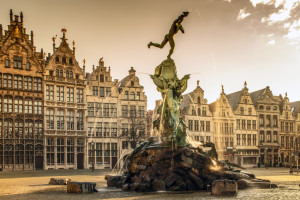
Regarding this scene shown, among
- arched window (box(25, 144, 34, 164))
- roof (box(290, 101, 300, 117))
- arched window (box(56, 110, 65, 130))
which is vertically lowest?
arched window (box(25, 144, 34, 164))

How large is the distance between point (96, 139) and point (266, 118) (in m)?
34.1

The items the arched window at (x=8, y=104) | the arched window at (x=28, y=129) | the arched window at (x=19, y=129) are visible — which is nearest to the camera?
the arched window at (x=8, y=104)

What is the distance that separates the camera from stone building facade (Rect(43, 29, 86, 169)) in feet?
170

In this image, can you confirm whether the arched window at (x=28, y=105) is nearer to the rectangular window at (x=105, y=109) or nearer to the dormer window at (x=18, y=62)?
the dormer window at (x=18, y=62)

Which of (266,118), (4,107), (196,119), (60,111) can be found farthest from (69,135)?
(266,118)

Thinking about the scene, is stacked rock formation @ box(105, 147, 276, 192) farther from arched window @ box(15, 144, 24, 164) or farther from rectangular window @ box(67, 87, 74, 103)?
rectangular window @ box(67, 87, 74, 103)

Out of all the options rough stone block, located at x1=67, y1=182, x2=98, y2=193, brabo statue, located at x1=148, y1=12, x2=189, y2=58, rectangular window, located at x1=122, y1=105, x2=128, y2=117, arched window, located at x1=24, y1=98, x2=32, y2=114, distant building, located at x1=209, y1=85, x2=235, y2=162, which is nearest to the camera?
rough stone block, located at x1=67, y1=182, x2=98, y2=193

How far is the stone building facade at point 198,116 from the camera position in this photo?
64562mm

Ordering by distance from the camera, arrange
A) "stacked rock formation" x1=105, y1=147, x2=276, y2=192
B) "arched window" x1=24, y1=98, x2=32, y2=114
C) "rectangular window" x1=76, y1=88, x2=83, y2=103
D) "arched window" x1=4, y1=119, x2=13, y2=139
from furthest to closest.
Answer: "rectangular window" x1=76, y1=88, x2=83, y2=103 → "arched window" x1=24, y1=98, x2=32, y2=114 → "arched window" x1=4, y1=119, x2=13, y2=139 → "stacked rock formation" x1=105, y1=147, x2=276, y2=192

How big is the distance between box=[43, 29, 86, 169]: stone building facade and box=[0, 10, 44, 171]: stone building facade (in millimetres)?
1212

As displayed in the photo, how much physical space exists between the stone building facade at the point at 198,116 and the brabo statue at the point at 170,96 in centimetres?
3951

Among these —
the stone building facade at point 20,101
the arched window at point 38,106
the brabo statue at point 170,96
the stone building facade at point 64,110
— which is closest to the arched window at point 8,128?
the stone building facade at point 20,101

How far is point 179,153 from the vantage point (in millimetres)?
21141

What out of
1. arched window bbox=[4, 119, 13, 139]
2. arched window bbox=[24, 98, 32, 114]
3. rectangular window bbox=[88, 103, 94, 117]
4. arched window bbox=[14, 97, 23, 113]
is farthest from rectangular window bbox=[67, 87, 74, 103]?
arched window bbox=[4, 119, 13, 139]
